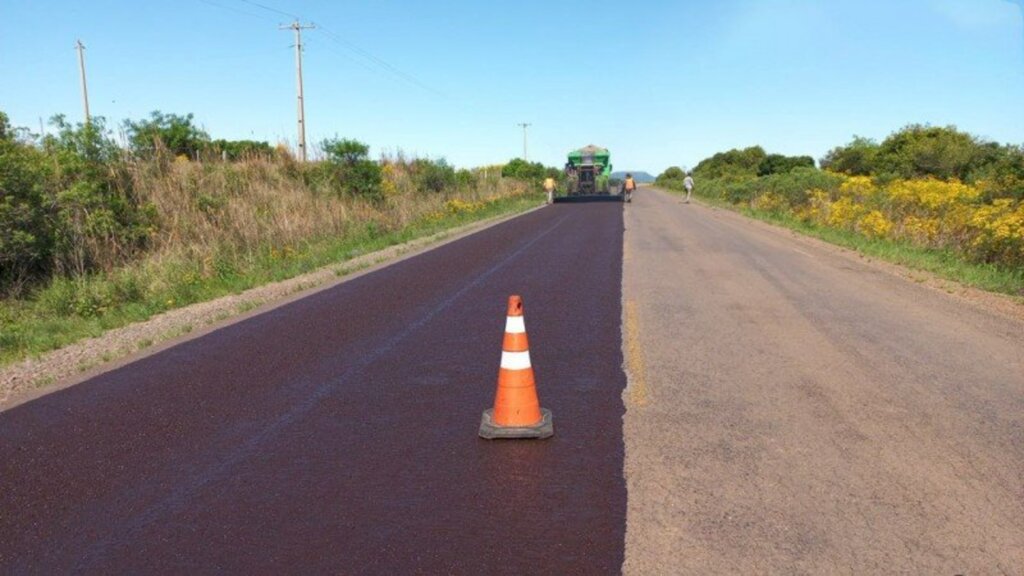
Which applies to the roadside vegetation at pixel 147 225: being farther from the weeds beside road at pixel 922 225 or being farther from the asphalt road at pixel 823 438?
the weeds beside road at pixel 922 225

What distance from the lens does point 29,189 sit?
10562 mm

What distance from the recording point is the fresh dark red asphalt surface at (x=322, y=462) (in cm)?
301

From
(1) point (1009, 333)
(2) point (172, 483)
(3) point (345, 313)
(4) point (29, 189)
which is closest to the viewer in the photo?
(2) point (172, 483)

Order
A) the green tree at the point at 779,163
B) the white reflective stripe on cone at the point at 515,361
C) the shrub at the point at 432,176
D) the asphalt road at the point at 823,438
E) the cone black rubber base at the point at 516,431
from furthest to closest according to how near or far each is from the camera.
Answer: the green tree at the point at 779,163, the shrub at the point at 432,176, the white reflective stripe on cone at the point at 515,361, the cone black rubber base at the point at 516,431, the asphalt road at the point at 823,438

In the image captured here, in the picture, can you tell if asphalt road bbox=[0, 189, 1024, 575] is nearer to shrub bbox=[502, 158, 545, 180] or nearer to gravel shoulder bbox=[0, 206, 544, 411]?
gravel shoulder bbox=[0, 206, 544, 411]

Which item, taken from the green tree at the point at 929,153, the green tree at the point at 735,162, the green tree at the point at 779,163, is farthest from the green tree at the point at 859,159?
the green tree at the point at 735,162

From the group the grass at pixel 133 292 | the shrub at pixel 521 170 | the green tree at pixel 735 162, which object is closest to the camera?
the grass at pixel 133 292

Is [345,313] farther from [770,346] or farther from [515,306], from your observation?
[770,346]

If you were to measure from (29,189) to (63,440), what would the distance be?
8261mm

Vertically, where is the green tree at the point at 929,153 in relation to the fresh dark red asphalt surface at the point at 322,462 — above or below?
above

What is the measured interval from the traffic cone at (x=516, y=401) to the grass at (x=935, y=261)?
8.83 metres

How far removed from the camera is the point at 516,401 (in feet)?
14.2

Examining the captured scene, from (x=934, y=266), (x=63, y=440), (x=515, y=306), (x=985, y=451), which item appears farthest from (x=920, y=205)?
(x=63, y=440)

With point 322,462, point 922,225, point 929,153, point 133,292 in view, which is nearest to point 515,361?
point 322,462
